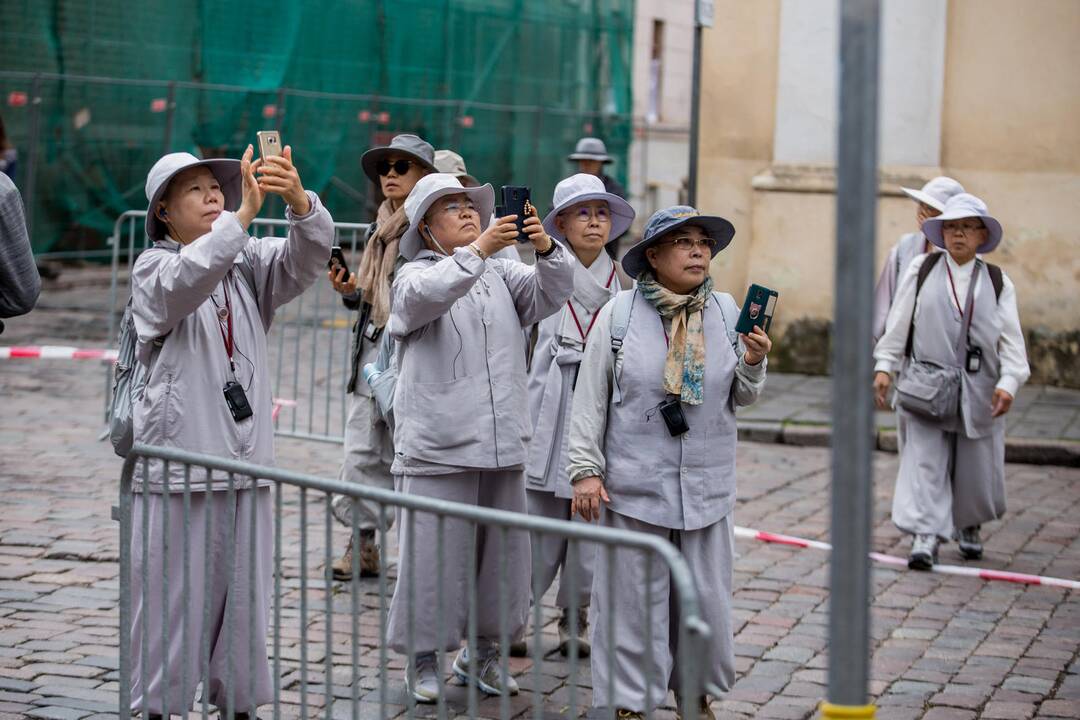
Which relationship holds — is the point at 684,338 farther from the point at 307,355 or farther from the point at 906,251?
the point at 307,355

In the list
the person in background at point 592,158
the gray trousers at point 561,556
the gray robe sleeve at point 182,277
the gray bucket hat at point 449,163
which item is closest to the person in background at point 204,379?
the gray robe sleeve at point 182,277

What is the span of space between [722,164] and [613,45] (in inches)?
558

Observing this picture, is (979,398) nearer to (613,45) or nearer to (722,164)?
(722,164)

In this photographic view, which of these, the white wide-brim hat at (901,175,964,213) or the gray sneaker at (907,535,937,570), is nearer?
the gray sneaker at (907,535,937,570)

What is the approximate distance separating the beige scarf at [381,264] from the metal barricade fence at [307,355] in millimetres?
2346

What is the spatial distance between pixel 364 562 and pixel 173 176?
9.18 ft

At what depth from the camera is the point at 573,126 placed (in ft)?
88.0

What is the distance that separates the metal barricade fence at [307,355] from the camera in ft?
35.3

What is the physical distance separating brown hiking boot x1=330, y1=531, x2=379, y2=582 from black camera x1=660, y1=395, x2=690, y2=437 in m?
2.28

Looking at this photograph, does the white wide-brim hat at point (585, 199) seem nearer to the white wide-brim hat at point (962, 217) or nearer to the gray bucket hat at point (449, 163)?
the gray bucket hat at point (449, 163)

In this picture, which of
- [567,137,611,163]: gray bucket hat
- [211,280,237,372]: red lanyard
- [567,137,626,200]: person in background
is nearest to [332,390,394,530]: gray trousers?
[211,280,237,372]: red lanyard

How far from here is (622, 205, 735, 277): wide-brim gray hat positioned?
549 centimetres

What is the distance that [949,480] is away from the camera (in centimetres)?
830

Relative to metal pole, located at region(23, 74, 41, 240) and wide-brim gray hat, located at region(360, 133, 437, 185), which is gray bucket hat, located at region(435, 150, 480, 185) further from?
metal pole, located at region(23, 74, 41, 240)
